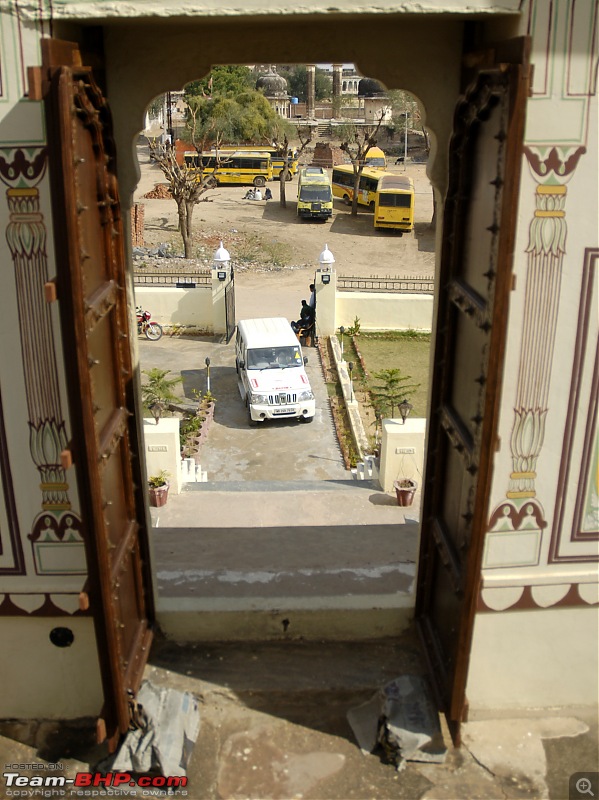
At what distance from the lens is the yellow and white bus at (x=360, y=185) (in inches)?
1220

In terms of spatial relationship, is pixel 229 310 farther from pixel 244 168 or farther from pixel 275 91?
pixel 275 91

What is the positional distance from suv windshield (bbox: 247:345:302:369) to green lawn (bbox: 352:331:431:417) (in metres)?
1.76

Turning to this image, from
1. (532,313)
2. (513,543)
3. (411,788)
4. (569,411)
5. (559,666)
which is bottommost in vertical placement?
(411,788)

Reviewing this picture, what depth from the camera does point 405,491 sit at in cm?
900

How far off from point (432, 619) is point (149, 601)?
188 cm

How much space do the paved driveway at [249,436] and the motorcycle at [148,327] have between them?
74 centimetres

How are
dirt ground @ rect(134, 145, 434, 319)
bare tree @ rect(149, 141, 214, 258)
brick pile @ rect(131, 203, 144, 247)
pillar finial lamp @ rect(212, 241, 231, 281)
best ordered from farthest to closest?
1. brick pile @ rect(131, 203, 144, 247)
2. bare tree @ rect(149, 141, 214, 258)
3. dirt ground @ rect(134, 145, 434, 319)
4. pillar finial lamp @ rect(212, 241, 231, 281)

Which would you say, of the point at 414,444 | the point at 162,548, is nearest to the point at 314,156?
the point at 414,444

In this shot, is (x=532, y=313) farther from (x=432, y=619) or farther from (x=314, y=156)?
(x=314, y=156)

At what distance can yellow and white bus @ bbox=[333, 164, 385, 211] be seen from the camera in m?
31.0

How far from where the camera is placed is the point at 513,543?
4445mm

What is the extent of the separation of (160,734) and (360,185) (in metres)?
29.4

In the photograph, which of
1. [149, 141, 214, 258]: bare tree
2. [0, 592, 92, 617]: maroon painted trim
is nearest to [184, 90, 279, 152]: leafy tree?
[149, 141, 214, 258]: bare tree

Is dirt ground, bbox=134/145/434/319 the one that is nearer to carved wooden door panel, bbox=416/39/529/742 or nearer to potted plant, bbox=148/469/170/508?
potted plant, bbox=148/469/170/508
